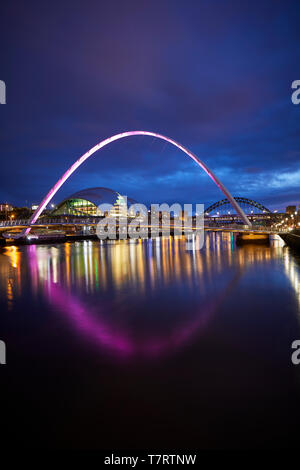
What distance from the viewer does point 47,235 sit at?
56438mm

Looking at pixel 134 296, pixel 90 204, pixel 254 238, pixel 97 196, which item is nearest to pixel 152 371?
pixel 134 296

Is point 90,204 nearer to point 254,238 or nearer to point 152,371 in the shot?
point 254,238

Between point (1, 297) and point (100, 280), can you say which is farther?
point (100, 280)

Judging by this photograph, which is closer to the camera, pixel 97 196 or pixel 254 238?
pixel 254 238

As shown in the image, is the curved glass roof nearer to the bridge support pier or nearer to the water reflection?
the bridge support pier

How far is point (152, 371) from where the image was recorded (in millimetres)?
5547

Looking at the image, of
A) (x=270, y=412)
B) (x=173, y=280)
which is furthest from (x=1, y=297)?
(x=270, y=412)

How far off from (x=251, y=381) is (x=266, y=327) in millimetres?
3413

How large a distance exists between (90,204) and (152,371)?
81019mm

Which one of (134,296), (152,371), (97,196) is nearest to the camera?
(152,371)

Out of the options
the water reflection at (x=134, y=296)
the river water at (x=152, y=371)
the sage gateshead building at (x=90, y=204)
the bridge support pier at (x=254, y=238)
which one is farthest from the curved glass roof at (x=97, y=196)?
the river water at (x=152, y=371)

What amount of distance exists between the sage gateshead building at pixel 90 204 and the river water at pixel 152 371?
222 feet

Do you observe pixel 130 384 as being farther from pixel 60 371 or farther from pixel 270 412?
pixel 270 412

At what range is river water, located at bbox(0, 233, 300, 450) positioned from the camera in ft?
12.7
